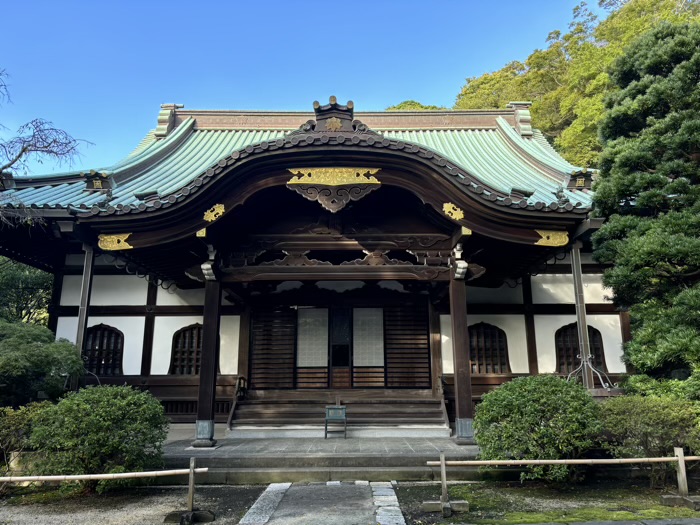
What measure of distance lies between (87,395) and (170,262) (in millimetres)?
3919

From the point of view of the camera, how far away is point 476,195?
308 inches

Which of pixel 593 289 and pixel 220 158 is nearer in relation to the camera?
pixel 220 158

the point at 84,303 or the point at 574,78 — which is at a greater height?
the point at 574,78

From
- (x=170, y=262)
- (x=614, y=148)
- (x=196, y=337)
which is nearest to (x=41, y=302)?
(x=196, y=337)

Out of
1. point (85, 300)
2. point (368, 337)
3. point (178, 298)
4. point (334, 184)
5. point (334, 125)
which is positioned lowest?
point (368, 337)

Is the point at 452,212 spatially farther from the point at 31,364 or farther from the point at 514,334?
the point at 31,364

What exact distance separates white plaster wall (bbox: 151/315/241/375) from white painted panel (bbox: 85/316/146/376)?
336mm

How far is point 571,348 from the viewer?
1134cm

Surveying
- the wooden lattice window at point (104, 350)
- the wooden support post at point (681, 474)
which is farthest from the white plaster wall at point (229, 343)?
the wooden support post at point (681, 474)

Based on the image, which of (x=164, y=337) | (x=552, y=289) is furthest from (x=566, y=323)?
(x=164, y=337)

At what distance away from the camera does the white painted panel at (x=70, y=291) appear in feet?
37.2

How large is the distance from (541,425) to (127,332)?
373 inches

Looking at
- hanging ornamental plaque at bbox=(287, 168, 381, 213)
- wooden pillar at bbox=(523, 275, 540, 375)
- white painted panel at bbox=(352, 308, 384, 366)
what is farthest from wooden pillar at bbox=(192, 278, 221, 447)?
wooden pillar at bbox=(523, 275, 540, 375)

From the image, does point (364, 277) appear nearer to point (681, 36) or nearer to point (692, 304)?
point (692, 304)
